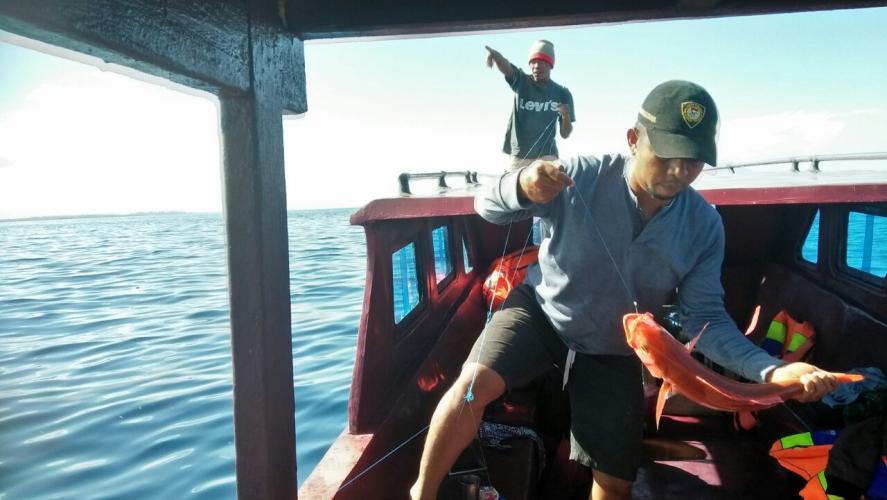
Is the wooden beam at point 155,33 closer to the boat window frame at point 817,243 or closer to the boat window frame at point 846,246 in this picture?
the boat window frame at point 846,246

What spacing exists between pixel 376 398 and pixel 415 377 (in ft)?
1.57

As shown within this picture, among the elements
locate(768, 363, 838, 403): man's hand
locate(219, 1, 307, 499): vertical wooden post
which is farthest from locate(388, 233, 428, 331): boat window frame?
locate(768, 363, 838, 403): man's hand

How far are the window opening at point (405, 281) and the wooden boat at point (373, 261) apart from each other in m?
0.06

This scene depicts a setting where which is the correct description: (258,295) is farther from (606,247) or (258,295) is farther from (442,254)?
(442,254)

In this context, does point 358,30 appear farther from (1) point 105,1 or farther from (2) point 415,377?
(2) point 415,377

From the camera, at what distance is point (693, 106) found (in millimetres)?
2307

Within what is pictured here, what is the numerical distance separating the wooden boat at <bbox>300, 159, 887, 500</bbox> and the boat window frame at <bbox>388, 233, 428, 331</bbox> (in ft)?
0.04

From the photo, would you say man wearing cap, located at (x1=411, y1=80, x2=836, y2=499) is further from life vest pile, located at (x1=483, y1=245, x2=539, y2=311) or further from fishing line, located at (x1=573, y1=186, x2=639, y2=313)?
life vest pile, located at (x1=483, y1=245, x2=539, y2=311)

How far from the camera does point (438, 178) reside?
5.48 meters

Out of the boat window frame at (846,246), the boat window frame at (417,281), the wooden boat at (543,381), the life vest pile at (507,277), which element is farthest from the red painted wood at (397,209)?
the boat window frame at (846,246)

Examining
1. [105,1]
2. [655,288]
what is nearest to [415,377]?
[655,288]

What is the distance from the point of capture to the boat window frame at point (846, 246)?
430 centimetres

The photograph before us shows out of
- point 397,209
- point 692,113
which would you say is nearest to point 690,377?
point 692,113

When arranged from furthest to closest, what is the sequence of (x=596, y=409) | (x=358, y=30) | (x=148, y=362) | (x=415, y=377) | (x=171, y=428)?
(x=148, y=362), (x=171, y=428), (x=415, y=377), (x=596, y=409), (x=358, y=30)
